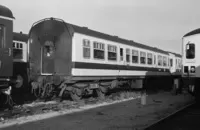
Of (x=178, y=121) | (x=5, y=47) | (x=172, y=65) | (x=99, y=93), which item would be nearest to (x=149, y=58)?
(x=172, y=65)

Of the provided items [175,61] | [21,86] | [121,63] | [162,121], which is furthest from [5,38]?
[175,61]

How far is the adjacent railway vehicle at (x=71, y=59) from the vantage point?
1060 cm

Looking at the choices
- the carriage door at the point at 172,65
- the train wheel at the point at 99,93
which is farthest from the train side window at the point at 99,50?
the carriage door at the point at 172,65

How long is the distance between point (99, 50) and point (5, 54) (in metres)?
5.00

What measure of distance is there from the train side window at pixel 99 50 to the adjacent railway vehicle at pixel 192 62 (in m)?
4.21

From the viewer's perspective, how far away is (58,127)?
265 inches

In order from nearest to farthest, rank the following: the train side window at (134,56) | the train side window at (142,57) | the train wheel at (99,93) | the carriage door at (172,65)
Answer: the train wheel at (99,93), the train side window at (134,56), the train side window at (142,57), the carriage door at (172,65)

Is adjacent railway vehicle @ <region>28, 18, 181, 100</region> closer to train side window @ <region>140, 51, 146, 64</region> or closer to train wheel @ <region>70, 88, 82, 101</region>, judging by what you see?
train wheel @ <region>70, 88, 82, 101</region>

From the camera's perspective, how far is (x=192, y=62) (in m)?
11.5

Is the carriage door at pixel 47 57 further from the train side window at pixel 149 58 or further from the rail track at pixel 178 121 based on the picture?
the train side window at pixel 149 58

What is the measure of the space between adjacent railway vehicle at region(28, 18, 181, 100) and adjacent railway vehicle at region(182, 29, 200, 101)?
3.72 meters

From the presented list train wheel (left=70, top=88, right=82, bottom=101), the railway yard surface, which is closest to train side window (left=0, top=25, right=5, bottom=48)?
the railway yard surface

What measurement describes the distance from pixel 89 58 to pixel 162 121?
5050 millimetres

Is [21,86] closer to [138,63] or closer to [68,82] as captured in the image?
[68,82]
